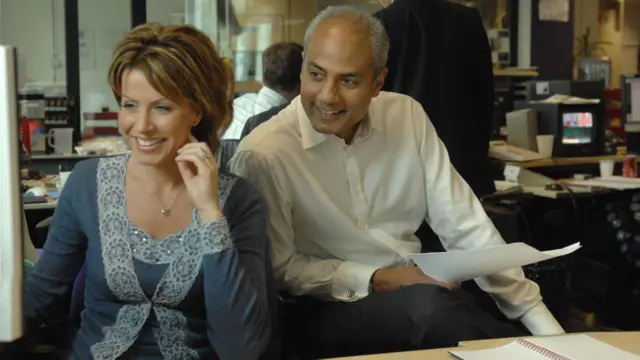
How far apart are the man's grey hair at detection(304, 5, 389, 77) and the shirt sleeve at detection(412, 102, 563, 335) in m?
0.24

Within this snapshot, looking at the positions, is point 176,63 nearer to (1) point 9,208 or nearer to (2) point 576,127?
(1) point 9,208

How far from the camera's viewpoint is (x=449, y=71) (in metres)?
2.92

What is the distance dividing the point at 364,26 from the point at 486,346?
878mm

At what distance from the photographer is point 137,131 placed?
1635mm

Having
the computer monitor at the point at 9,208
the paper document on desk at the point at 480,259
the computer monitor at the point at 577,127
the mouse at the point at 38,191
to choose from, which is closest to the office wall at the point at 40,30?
the mouse at the point at 38,191

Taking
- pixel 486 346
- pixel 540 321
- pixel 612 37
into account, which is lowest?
pixel 540 321

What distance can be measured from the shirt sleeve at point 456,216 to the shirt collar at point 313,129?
4.7 inches

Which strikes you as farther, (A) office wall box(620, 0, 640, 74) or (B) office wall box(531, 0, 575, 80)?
(A) office wall box(620, 0, 640, 74)

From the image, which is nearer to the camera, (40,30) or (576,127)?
(576,127)

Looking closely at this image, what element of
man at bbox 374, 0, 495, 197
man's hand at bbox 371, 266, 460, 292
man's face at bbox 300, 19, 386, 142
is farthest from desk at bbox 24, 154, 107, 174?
man's hand at bbox 371, 266, 460, 292

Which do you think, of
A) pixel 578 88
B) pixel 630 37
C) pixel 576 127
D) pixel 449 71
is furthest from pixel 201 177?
pixel 630 37

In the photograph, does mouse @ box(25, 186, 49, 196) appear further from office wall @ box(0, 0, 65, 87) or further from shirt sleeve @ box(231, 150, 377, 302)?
office wall @ box(0, 0, 65, 87)

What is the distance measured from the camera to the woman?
1614 mm

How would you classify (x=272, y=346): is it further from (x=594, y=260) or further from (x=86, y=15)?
(x=86, y=15)
